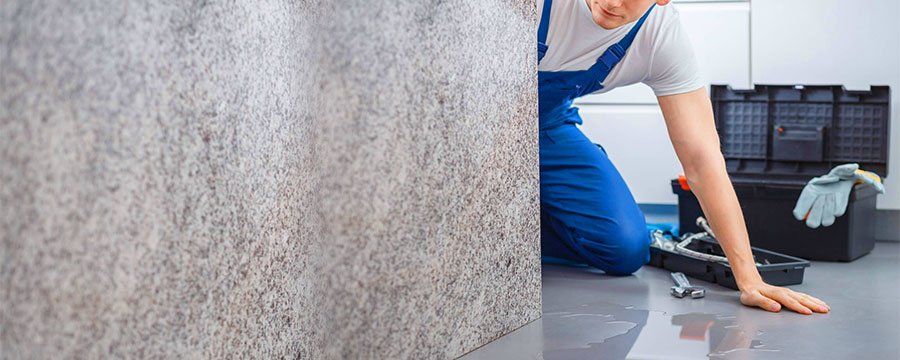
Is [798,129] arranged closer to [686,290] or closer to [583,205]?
[583,205]

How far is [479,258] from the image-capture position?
4.92 feet

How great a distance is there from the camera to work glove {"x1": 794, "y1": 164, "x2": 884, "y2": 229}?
219cm

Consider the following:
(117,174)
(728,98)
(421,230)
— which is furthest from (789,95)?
(117,174)

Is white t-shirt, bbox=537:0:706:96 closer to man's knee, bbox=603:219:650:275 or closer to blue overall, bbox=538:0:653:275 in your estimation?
blue overall, bbox=538:0:653:275

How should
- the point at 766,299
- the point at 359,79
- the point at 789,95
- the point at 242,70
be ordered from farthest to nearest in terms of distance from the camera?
the point at 789,95 → the point at 766,299 → the point at 359,79 → the point at 242,70

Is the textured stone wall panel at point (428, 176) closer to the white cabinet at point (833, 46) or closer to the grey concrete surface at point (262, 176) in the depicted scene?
the grey concrete surface at point (262, 176)

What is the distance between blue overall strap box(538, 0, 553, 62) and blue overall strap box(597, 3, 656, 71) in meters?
0.12

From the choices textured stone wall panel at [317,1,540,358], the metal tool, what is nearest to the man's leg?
the metal tool

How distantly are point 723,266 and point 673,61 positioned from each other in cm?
43

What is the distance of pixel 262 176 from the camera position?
3.56ft

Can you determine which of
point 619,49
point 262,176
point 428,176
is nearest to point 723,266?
point 619,49

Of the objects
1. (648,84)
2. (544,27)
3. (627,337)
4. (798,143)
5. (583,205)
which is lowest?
(627,337)

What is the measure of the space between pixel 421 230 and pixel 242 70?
1.31ft

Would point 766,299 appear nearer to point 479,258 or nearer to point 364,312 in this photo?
point 479,258
